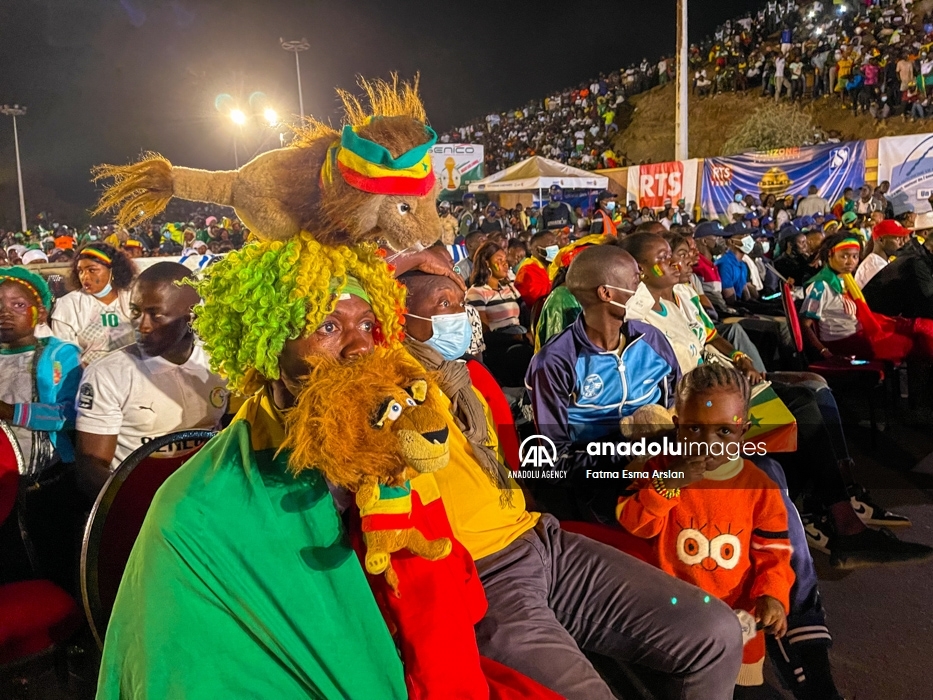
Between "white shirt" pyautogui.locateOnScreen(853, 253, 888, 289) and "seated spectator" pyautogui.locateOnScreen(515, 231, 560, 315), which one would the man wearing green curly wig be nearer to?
"seated spectator" pyautogui.locateOnScreen(515, 231, 560, 315)

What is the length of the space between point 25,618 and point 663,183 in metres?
19.3

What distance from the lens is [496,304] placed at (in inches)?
253

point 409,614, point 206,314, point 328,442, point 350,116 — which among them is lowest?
point 409,614

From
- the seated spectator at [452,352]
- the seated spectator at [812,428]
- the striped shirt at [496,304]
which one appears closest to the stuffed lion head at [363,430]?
the seated spectator at [452,352]

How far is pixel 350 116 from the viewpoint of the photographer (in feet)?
5.77

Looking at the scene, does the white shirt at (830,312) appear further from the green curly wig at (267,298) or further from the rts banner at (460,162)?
the rts banner at (460,162)

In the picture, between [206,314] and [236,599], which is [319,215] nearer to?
[206,314]

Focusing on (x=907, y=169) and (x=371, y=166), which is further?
(x=907, y=169)

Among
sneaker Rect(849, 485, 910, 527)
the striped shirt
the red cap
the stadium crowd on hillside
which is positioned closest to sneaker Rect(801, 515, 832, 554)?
sneaker Rect(849, 485, 910, 527)

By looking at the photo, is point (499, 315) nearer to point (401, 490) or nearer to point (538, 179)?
point (401, 490)

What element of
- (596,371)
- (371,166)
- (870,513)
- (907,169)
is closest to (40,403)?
(371,166)

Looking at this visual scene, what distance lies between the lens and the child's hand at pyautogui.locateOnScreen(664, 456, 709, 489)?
7.40ft

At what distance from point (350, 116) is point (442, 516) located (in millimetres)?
1106

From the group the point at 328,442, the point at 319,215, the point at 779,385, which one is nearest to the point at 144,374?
the point at 319,215
